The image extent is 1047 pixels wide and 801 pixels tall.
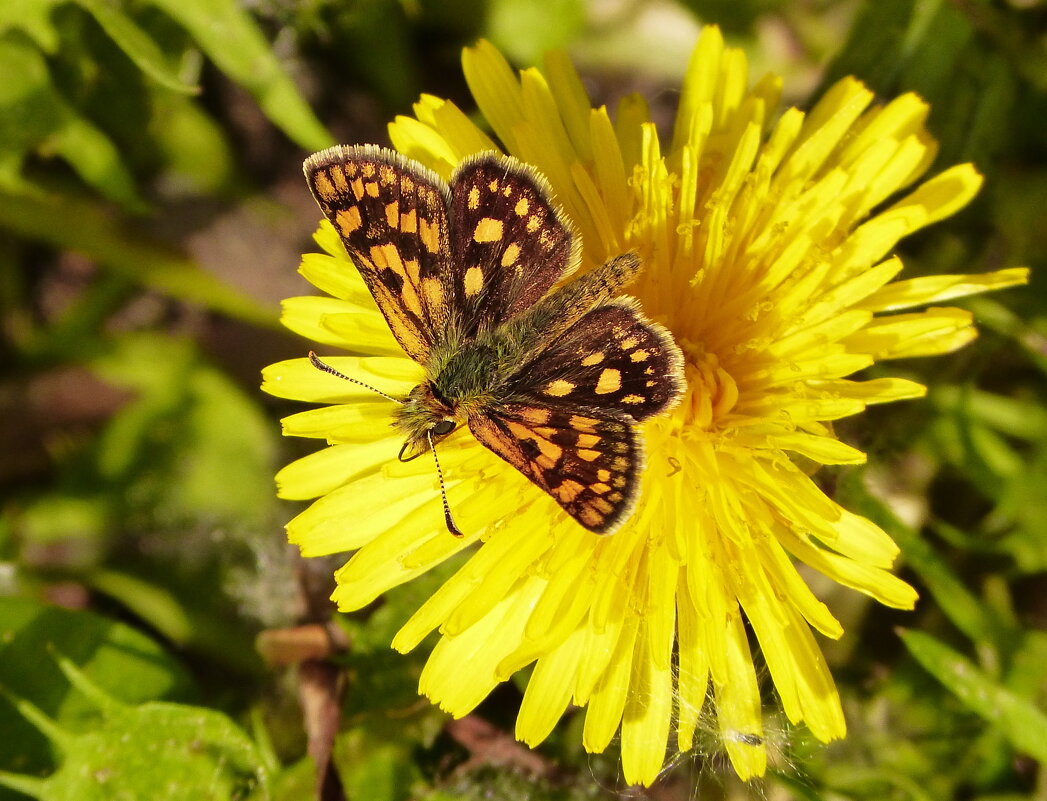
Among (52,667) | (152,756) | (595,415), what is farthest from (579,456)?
(52,667)

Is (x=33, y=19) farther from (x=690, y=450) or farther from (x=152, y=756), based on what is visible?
(x=690, y=450)

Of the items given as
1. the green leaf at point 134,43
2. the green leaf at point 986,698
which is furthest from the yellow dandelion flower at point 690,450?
the green leaf at point 134,43

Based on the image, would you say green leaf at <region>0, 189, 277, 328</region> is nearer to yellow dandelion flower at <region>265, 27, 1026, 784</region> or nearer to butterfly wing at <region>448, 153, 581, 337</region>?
yellow dandelion flower at <region>265, 27, 1026, 784</region>

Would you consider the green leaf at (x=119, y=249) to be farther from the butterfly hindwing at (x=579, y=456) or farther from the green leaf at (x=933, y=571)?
the green leaf at (x=933, y=571)

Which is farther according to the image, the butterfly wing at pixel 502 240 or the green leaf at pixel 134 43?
the green leaf at pixel 134 43

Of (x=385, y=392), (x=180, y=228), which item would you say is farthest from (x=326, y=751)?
(x=180, y=228)

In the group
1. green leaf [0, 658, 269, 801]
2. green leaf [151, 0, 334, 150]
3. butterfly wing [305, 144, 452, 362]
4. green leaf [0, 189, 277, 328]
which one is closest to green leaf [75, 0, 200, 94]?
green leaf [151, 0, 334, 150]

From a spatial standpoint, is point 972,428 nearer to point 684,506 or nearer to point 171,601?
point 684,506

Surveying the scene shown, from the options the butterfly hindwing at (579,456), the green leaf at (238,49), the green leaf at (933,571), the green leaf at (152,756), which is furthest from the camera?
the green leaf at (238,49)
